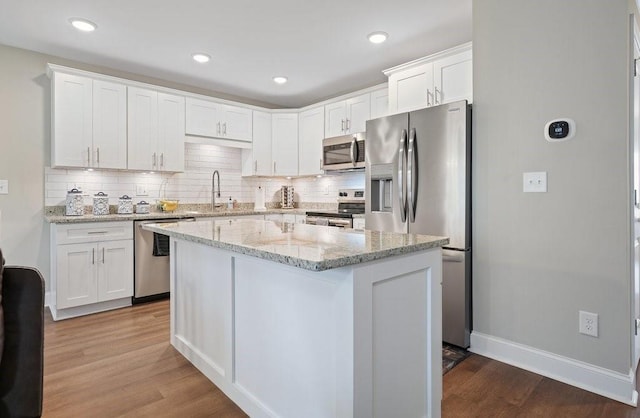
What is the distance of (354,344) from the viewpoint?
121cm

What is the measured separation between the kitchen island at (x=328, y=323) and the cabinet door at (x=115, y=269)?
6.41 ft

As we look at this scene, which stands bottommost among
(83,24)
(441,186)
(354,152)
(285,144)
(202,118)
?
(441,186)

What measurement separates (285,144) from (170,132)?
151 centimetres

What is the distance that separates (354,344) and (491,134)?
6.04 feet

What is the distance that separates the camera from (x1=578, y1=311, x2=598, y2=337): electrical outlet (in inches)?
78.2

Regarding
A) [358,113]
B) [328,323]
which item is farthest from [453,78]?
[328,323]

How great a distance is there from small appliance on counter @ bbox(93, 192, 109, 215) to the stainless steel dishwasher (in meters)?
0.42

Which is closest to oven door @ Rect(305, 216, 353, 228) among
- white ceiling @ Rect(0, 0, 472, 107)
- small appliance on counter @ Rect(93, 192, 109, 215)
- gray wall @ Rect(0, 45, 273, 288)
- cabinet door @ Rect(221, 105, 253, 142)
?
cabinet door @ Rect(221, 105, 253, 142)

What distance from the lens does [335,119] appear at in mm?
4445

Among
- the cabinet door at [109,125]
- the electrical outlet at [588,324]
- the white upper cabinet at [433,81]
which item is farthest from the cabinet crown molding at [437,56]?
the cabinet door at [109,125]

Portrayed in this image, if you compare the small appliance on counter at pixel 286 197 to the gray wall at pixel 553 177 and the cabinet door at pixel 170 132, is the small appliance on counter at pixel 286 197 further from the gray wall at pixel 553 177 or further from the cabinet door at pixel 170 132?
the gray wall at pixel 553 177

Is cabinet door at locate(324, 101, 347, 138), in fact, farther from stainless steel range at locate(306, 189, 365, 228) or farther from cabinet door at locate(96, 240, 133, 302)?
cabinet door at locate(96, 240, 133, 302)

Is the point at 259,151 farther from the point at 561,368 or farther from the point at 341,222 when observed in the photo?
the point at 561,368

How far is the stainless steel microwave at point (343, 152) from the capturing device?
3998 millimetres
